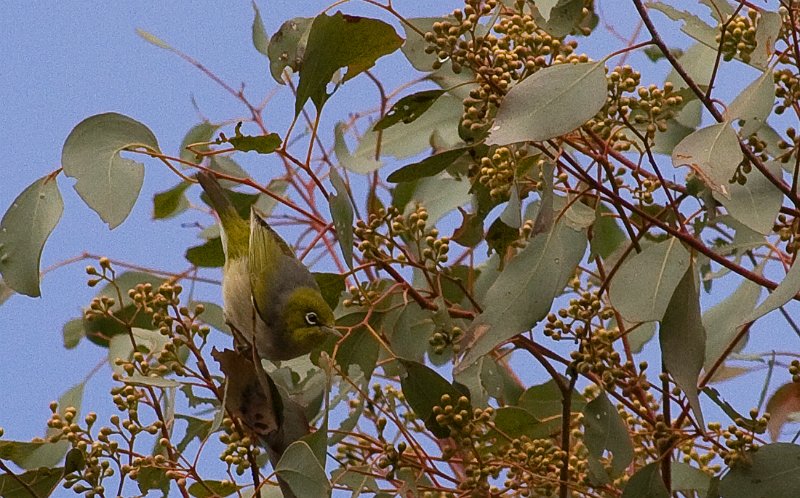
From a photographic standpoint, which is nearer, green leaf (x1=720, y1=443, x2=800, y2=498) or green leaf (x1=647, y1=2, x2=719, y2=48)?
green leaf (x1=720, y1=443, x2=800, y2=498)

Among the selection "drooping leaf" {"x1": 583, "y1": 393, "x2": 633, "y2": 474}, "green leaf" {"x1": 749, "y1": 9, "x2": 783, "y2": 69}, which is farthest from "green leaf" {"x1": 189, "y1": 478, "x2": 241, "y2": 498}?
"green leaf" {"x1": 749, "y1": 9, "x2": 783, "y2": 69}

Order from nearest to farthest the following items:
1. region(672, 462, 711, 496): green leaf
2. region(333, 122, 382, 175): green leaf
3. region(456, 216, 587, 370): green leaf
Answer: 1. region(456, 216, 587, 370): green leaf
2. region(672, 462, 711, 496): green leaf
3. region(333, 122, 382, 175): green leaf

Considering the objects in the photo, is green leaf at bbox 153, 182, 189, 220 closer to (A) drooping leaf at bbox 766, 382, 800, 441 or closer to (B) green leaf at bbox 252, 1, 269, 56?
(B) green leaf at bbox 252, 1, 269, 56

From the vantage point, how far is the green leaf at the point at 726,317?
1385 millimetres

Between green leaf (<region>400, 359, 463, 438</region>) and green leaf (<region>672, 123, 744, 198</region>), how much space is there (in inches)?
14.7

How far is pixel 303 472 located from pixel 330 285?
0.39 metres

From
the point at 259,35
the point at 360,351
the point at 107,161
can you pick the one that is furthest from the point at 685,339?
the point at 259,35

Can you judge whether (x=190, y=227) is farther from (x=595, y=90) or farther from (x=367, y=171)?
(x=595, y=90)

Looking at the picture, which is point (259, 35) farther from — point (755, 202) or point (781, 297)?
point (781, 297)

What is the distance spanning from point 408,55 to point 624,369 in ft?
1.60

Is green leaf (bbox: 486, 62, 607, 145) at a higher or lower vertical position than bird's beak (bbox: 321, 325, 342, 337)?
lower

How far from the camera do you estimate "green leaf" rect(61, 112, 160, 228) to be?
1220 mm

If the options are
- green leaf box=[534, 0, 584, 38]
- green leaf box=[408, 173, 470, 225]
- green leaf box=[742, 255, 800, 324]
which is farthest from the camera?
green leaf box=[408, 173, 470, 225]

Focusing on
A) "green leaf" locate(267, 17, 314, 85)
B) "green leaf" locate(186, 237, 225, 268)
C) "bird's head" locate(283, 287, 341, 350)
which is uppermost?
"green leaf" locate(267, 17, 314, 85)
